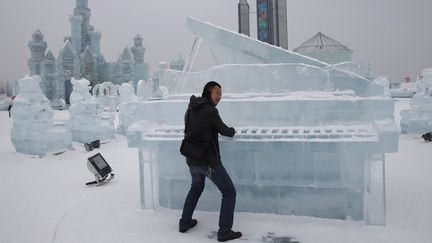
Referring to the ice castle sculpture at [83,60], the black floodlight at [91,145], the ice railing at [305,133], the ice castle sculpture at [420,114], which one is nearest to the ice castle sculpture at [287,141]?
the ice railing at [305,133]

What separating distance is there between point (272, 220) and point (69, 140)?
22.7 feet

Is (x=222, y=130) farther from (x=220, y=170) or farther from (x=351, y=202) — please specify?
(x=351, y=202)

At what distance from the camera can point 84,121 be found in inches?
402

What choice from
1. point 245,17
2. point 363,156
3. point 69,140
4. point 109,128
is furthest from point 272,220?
point 245,17

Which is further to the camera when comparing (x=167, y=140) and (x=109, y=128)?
(x=109, y=128)

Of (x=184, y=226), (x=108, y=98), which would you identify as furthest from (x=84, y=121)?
(x=108, y=98)

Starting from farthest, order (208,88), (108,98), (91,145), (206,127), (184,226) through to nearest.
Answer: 1. (108,98)
2. (91,145)
3. (184,226)
4. (208,88)
5. (206,127)

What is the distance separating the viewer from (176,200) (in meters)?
4.18

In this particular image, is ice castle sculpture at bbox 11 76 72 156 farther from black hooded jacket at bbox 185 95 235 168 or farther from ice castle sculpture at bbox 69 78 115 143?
black hooded jacket at bbox 185 95 235 168

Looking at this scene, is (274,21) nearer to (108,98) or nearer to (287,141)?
(108,98)

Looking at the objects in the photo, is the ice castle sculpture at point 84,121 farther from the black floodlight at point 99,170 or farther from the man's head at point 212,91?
the man's head at point 212,91

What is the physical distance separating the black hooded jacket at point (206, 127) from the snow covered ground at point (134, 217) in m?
0.79

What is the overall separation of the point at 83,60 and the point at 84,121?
94.5ft

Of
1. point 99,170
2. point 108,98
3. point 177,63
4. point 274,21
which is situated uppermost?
point 274,21
